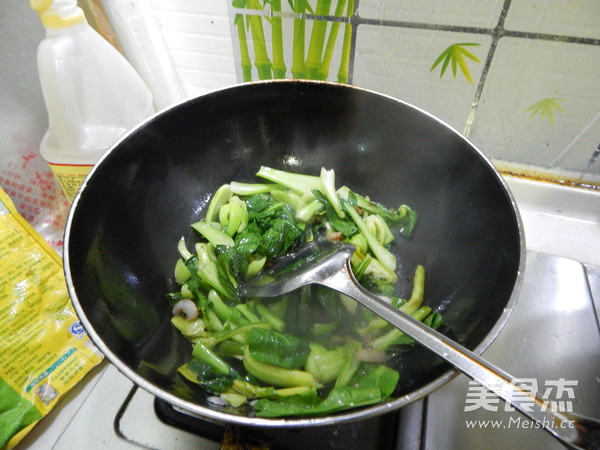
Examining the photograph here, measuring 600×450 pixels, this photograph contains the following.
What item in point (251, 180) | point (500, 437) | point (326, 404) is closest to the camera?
point (326, 404)

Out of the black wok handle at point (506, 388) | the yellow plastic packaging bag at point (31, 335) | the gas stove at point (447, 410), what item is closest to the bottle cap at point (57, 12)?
the yellow plastic packaging bag at point (31, 335)

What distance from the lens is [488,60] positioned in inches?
38.3

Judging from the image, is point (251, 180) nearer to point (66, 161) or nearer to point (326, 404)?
point (66, 161)

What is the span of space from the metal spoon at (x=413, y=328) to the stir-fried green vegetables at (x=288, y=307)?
46 millimetres

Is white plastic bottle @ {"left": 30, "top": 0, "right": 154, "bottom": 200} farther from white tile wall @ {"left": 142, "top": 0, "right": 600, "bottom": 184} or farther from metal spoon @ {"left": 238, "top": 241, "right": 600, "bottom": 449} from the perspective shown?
metal spoon @ {"left": 238, "top": 241, "right": 600, "bottom": 449}

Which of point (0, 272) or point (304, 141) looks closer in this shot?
point (0, 272)

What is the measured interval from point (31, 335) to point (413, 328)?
859mm

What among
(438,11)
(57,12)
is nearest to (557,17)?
(438,11)

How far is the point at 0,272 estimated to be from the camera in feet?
2.93

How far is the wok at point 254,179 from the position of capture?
2.16 ft

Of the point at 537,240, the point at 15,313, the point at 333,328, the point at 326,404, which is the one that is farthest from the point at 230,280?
the point at 537,240

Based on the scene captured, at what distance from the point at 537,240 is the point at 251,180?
88cm

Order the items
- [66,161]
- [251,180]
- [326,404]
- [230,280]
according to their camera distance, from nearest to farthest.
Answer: [326,404] < [230,280] < [66,161] < [251,180]

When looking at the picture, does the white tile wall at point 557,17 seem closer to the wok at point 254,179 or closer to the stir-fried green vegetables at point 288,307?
the wok at point 254,179
